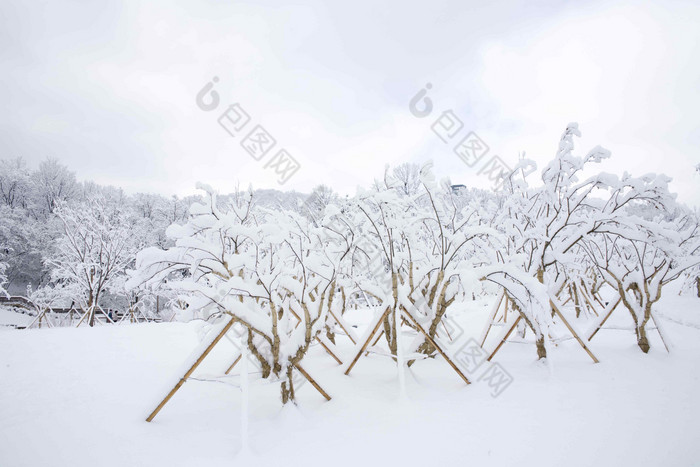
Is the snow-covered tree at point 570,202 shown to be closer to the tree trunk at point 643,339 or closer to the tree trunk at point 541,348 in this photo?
the tree trunk at point 541,348

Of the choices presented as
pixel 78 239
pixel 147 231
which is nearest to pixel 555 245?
pixel 78 239

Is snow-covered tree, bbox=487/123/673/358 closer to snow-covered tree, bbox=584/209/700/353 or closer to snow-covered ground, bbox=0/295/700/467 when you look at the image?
snow-covered tree, bbox=584/209/700/353

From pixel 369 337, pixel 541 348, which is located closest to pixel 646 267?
pixel 541 348

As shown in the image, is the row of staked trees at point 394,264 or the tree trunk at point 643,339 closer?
the row of staked trees at point 394,264

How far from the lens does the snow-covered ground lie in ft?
7.92

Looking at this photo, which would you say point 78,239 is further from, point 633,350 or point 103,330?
point 633,350

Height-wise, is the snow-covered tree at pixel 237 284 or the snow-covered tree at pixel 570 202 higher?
the snow-covered tree at pixel 570 202

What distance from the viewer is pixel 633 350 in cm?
412

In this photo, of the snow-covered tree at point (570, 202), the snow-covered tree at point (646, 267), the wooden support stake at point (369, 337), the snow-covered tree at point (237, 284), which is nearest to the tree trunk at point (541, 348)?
the snow-covered tree at point (570, 202)

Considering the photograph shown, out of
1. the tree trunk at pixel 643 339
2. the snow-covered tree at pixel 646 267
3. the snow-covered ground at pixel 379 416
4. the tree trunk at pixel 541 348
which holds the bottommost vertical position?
the snow-covered ground at pixel 379 416

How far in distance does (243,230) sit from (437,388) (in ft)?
9.00

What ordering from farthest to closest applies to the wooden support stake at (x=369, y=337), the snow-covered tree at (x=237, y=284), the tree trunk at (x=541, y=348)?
the tree trunk at (x=541, y=348), the wooden support stake at (x=369, y=337), the snow-covered tree at (x=237, y=284)

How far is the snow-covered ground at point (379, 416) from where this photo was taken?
241 cm

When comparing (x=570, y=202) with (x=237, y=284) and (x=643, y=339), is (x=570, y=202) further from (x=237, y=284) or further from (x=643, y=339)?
(x=237, y=284)
